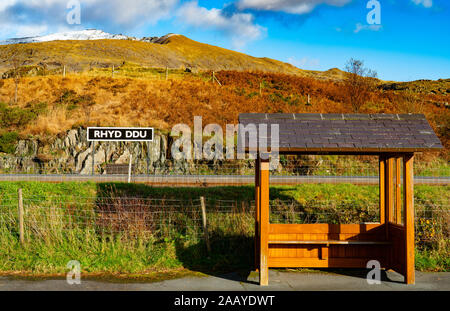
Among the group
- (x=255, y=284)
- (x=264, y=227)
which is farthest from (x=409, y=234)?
(x=255, y=284)

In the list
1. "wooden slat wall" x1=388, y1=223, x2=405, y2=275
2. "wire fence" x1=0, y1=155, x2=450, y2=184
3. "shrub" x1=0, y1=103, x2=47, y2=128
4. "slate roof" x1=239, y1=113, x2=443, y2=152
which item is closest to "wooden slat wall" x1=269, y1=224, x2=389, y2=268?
"wooden slat wall" x1=388, y1=223, x2=405, y2=275

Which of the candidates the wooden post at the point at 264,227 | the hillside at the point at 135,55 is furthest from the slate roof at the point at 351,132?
the hillside at the point at 135,55

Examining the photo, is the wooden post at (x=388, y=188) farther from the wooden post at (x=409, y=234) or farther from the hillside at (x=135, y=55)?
the hillside at (x=135, y=55)

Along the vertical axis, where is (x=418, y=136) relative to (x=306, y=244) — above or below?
above

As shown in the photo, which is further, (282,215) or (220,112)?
(220,112)

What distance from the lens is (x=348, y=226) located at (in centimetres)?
894

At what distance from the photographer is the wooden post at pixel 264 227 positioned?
7.69 m

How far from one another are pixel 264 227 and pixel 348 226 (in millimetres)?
2156

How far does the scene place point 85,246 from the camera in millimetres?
9039

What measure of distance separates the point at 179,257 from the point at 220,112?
2320 centimetres

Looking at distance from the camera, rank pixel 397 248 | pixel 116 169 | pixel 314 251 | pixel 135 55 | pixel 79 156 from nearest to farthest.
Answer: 1. pixel 397 248
2. pixel 314 251
3. pixel 116 169
4. pixel 79 156
5. pixel 135 55

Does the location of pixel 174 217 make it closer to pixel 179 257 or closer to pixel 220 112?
pixel 179 257

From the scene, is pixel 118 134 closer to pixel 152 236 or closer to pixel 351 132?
pixel 152 236

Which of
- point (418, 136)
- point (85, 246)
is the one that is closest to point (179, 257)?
point (85, 246)
